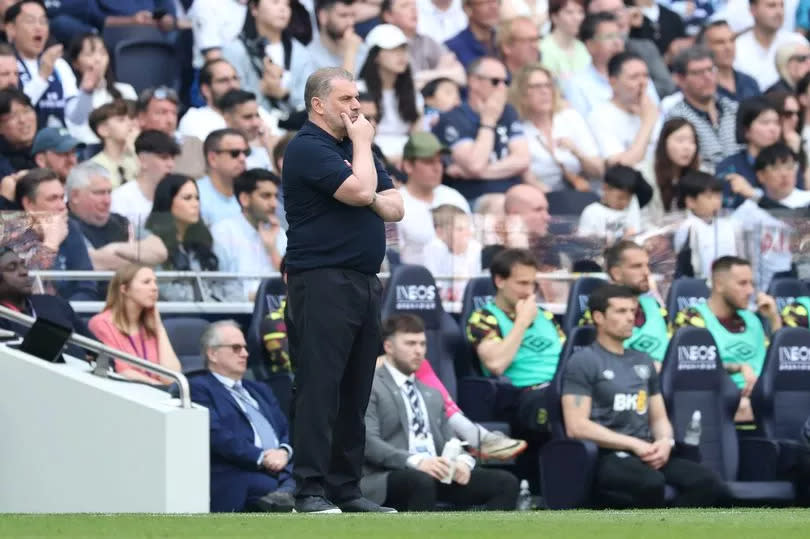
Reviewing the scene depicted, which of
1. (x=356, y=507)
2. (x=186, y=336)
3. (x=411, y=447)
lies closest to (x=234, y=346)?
(x=186, y=336)

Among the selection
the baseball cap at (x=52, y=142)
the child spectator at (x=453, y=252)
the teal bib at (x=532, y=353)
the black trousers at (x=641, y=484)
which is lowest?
the black trousers at (x=641, y=484)

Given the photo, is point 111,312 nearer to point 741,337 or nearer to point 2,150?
point 2,150

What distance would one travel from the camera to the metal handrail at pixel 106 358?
392 inches

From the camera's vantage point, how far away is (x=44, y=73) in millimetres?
14672

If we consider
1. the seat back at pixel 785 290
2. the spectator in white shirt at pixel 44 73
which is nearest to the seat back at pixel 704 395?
the seat back at pixel 785 290

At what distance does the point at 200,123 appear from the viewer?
14742 millimetres

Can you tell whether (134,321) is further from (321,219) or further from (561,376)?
(321,219)

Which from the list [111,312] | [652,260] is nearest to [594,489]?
[652,260]

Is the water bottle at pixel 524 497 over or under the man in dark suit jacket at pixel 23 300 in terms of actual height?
under

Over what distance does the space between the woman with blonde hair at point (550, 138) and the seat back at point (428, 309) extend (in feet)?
10.8

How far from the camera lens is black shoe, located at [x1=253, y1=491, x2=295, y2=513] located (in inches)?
427

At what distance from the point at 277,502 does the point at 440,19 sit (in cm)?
758

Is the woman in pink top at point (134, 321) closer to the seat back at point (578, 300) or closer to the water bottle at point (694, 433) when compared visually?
the seat back at point (578, 300)

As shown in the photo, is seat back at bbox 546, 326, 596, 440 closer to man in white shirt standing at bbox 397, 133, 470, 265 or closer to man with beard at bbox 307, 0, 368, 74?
man in white shirt standing at bbox 397, 133, 470, 265
